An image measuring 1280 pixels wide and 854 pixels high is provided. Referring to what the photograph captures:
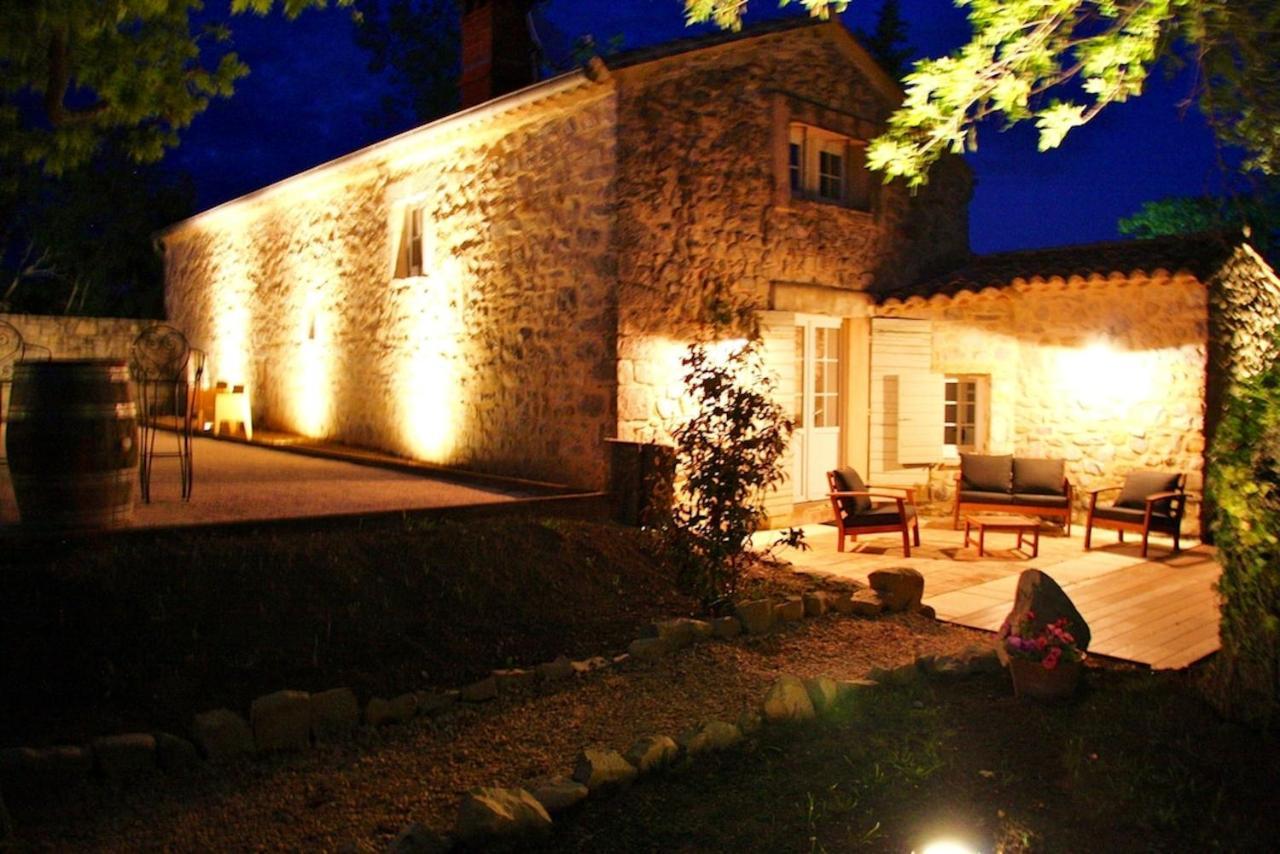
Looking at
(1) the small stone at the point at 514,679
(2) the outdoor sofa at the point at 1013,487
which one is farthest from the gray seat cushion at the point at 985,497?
(1) the small stone at the point at 514,679

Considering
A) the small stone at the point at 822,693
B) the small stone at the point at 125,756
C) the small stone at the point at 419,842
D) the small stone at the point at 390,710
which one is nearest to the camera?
the small stone at the point at 419,842

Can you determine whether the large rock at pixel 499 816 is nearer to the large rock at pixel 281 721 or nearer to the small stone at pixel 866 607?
the large rock at pixel 281 721

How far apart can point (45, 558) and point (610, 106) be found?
498 centimetres

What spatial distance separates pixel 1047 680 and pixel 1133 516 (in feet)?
15.2

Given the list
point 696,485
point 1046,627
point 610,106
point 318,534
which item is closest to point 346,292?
point 610,106

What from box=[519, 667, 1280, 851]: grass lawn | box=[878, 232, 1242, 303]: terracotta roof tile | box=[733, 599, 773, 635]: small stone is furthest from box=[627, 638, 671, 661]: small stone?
box=[878, 232, 1242, 303]: terracotta roof tile

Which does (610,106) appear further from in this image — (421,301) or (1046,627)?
(1046,627)

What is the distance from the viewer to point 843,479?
300 inches

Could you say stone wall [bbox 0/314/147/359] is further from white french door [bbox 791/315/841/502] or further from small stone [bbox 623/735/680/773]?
small stone [bbox 623/735/680/773]

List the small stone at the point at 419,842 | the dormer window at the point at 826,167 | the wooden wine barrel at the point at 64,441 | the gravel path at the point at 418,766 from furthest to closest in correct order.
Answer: the dormer window at the point at 826,167, the wooden wine barrel at the point at 64,441, the gravel path at the point at 418,766, the small stone at the point at 419,842

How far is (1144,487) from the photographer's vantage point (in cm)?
795

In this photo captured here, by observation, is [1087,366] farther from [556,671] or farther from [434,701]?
[434,701]

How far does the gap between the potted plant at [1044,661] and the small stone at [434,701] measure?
2.34 metres

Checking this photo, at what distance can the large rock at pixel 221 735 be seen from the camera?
3262 mm
